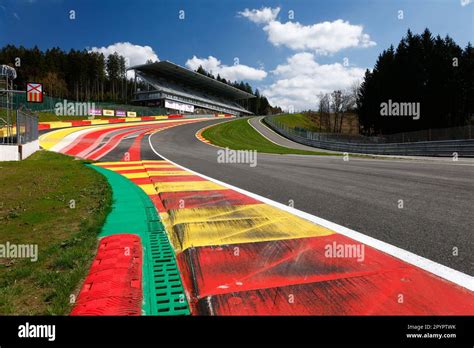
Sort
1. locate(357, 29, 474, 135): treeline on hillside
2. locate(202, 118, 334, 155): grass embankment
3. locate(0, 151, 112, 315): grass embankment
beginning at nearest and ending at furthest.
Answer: locate(0, 151, 112, 315): grass embankment, locate(202, 118, 334, 155): grass embankment, locate(357, 29, 474, 135): treeline on hillside

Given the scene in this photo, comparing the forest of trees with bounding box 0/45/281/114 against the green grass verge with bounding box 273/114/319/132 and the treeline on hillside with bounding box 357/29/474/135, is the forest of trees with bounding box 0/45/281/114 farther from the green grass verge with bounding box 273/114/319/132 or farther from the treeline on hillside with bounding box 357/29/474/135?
the treeline on hillside with bounding box 357/29/474/135

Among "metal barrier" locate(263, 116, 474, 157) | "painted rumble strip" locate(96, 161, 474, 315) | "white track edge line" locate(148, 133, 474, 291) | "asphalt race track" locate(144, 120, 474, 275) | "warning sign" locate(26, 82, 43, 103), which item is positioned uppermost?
"warning sign" locate(26, 82, 43, 103)

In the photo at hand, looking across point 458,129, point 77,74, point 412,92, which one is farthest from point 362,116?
point 77,74

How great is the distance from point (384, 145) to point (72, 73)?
95.3 metres

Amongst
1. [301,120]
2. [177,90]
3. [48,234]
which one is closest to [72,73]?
[177,90]

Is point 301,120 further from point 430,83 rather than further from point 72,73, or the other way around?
point 72,73

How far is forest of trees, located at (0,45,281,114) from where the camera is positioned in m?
81.1

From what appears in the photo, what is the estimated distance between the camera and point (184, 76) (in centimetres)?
9669

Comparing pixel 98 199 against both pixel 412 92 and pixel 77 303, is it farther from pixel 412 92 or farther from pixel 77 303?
pixel 412 92

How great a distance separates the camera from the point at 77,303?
95.4 inches

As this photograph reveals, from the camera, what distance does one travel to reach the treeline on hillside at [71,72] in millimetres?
81062

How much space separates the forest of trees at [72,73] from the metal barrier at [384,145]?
211 feet

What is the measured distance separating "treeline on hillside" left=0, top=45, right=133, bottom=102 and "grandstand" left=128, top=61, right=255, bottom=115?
14940 mm

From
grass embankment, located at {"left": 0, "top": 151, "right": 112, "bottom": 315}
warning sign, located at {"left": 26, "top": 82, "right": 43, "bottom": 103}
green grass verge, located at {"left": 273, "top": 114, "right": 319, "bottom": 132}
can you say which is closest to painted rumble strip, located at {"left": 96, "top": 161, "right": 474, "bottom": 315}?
grass embankment, located at {"left": 0, "top": 151, "right": 112, "bottom": 315}
